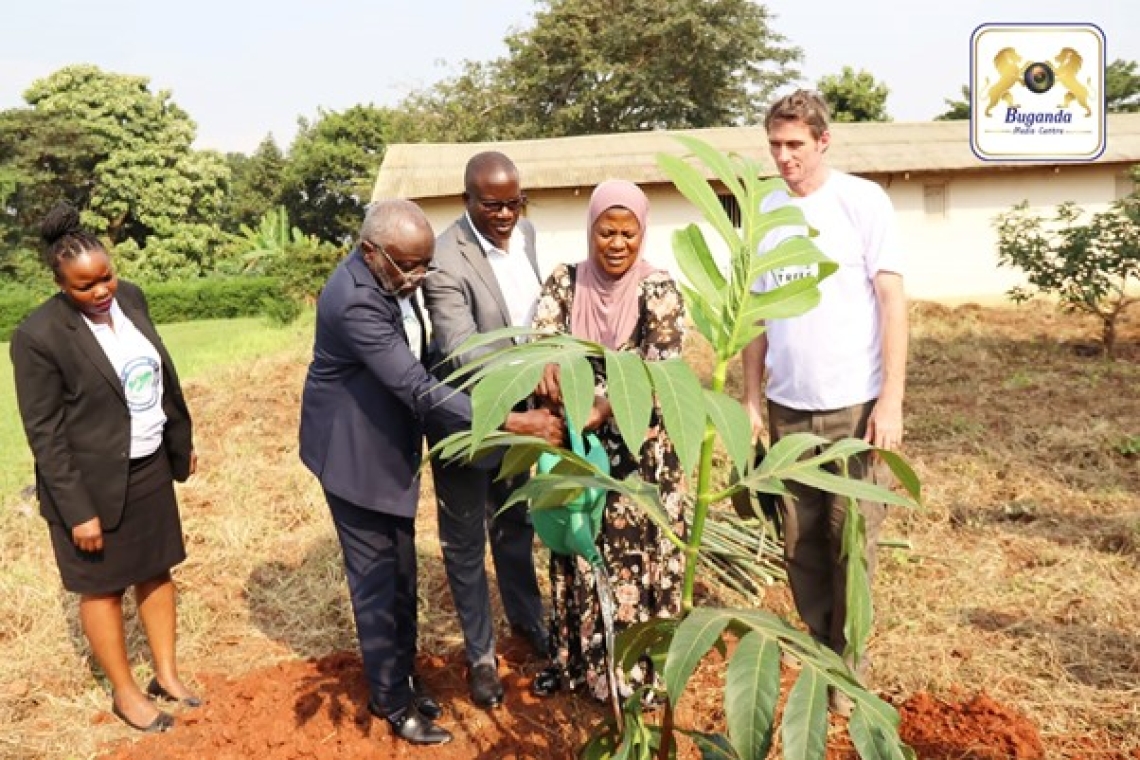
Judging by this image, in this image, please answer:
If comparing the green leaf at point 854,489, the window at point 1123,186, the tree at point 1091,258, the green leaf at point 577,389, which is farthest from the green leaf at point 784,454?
the window at point 1123,186

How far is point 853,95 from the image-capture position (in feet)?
73.8

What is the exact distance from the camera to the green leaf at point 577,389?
0.98 metres

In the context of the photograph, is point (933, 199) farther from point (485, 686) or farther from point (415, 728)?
point (415, 728)

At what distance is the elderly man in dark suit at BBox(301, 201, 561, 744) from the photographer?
2.31 metres

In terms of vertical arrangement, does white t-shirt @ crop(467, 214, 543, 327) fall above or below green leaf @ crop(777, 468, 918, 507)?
above

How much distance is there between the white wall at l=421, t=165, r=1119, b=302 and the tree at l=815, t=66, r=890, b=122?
954cm

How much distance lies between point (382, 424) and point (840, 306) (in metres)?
1.28

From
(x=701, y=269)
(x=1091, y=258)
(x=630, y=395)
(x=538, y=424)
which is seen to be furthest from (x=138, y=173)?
(x=630, y=395)

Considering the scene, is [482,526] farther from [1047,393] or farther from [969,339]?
Answer: [969,339]

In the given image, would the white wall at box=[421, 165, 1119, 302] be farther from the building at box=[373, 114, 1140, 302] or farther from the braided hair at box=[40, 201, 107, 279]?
the braided hair at box=[40, 201, 107, 279]

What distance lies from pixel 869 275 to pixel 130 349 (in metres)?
2.16

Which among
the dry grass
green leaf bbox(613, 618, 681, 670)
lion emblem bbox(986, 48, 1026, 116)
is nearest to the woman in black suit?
the dry grass

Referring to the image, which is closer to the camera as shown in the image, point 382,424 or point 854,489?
point 854,489

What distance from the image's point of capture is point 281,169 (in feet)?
107
